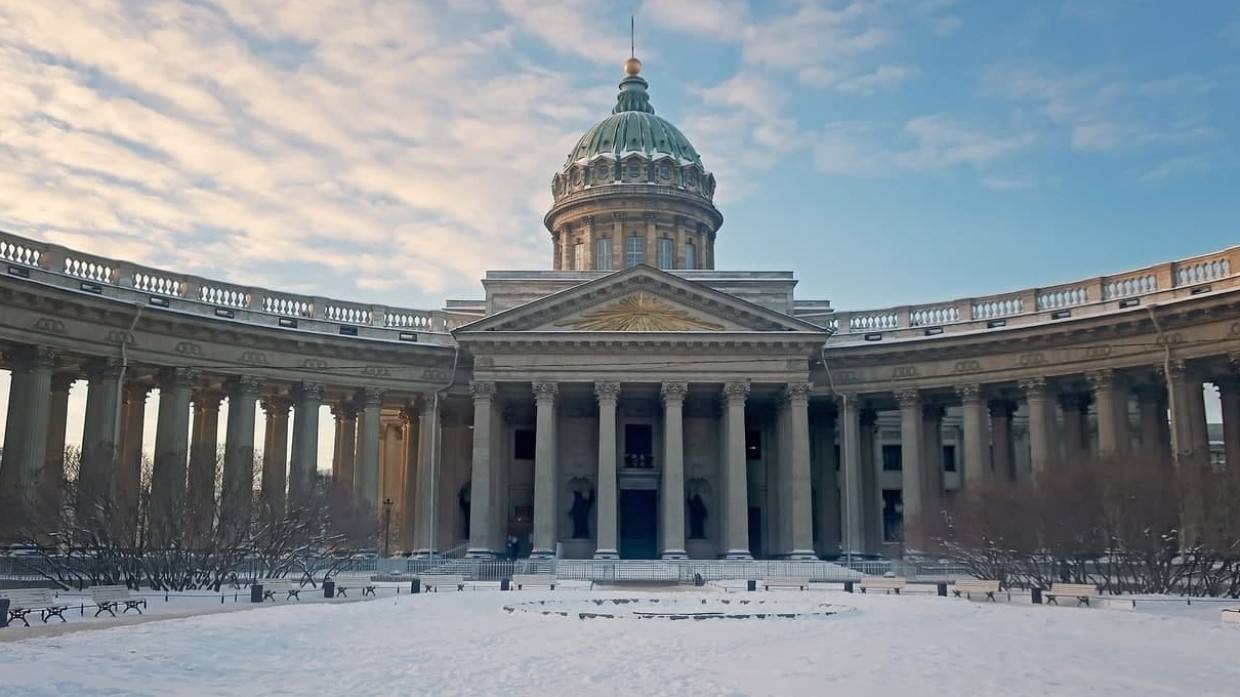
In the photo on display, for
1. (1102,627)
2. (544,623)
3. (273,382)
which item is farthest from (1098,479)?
(273,382)

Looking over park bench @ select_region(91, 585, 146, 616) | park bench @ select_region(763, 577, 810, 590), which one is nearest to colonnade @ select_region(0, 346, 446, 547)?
park bench @ select_region(91, 585, 146, 616)

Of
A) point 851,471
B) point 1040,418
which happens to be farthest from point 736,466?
point 1040,418

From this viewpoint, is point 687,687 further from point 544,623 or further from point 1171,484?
point 1171,484

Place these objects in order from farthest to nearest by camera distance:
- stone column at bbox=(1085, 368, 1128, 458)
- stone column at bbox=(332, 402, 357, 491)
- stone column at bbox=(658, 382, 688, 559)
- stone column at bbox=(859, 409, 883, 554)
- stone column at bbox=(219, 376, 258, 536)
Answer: stone column at bbox=(859, 409, 883, 554) → stone column at bbox=(332, 402, 357, 491) → stone column at bbox=(658, 382, 688, 559) → stone column at bbox=(1085, 368, 1128, 458) → stone column at bbox=(219, 376, 258, 536)

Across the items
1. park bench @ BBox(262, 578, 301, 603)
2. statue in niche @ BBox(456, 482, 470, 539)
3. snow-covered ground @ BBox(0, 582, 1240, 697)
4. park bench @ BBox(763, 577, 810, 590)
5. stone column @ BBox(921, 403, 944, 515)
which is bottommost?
snow-covered ground @ BBox(0, 582, 1240, 697)

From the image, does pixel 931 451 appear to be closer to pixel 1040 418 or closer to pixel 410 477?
pixel 1040 418

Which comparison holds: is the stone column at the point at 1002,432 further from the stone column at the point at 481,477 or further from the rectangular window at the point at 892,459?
the stone column at the point at 481,477

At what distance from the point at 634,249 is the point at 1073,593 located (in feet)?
144

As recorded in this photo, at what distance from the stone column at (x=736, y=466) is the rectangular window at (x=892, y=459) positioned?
79.2 ft

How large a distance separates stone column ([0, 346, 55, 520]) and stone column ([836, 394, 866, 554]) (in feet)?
113

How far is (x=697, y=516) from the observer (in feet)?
191

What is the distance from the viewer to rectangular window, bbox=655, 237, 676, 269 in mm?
70938

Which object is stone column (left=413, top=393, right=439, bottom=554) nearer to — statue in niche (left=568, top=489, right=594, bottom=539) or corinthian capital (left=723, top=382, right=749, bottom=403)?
statue in niche (left=568, top=489, right=594, bottom=539)

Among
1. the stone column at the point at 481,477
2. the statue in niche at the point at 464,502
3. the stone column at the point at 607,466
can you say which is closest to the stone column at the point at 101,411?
the stone column at the point at 481,477
